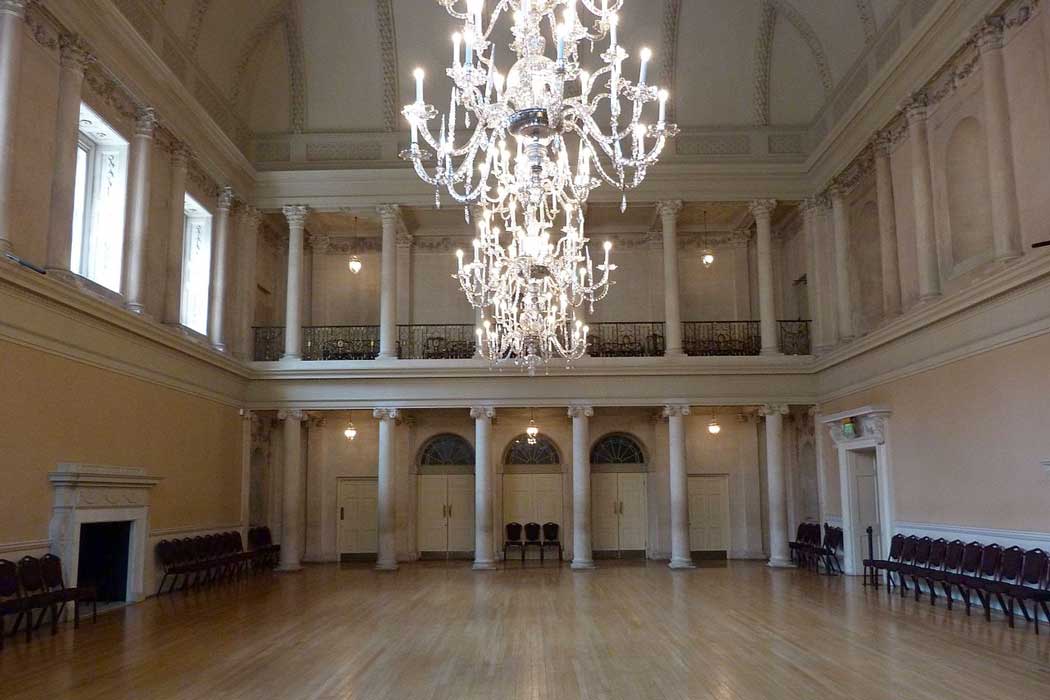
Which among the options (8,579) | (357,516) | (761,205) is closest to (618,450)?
(357,516)

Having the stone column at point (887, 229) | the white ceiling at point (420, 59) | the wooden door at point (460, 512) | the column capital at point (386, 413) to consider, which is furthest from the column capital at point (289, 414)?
the stone column at point (887, 229)

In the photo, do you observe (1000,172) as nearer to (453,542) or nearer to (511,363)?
(511,363)

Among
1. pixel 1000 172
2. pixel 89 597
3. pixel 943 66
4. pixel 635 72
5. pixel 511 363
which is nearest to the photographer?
pixel 89 597

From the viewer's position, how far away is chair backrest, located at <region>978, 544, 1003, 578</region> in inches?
420

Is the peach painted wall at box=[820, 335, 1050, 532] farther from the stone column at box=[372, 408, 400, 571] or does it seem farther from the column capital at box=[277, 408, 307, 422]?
the column capital at box=[277, 408, 307, 422]

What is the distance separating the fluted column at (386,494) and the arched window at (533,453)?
3800 millimetres

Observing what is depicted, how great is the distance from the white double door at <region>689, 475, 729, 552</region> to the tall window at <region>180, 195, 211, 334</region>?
11.6 meters

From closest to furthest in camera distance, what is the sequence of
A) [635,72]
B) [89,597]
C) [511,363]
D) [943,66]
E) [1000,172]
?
[89,597], [1000,172], [943,66], [511,363], [635,72]

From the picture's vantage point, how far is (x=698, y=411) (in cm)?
2016

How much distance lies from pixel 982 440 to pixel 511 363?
29.2ft

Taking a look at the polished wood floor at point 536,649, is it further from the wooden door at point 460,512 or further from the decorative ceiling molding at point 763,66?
the decorative ceiling molding at point 763,66

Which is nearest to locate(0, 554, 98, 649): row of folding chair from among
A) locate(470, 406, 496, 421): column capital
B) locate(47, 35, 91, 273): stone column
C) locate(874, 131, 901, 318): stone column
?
locate(47, 35, 91, 273): stone column

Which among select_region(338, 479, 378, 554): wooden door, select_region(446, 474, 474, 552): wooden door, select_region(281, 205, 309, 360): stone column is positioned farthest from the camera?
select_region(446, 474, 474, 552): wooden door

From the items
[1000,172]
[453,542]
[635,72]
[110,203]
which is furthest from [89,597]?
[635,72]
